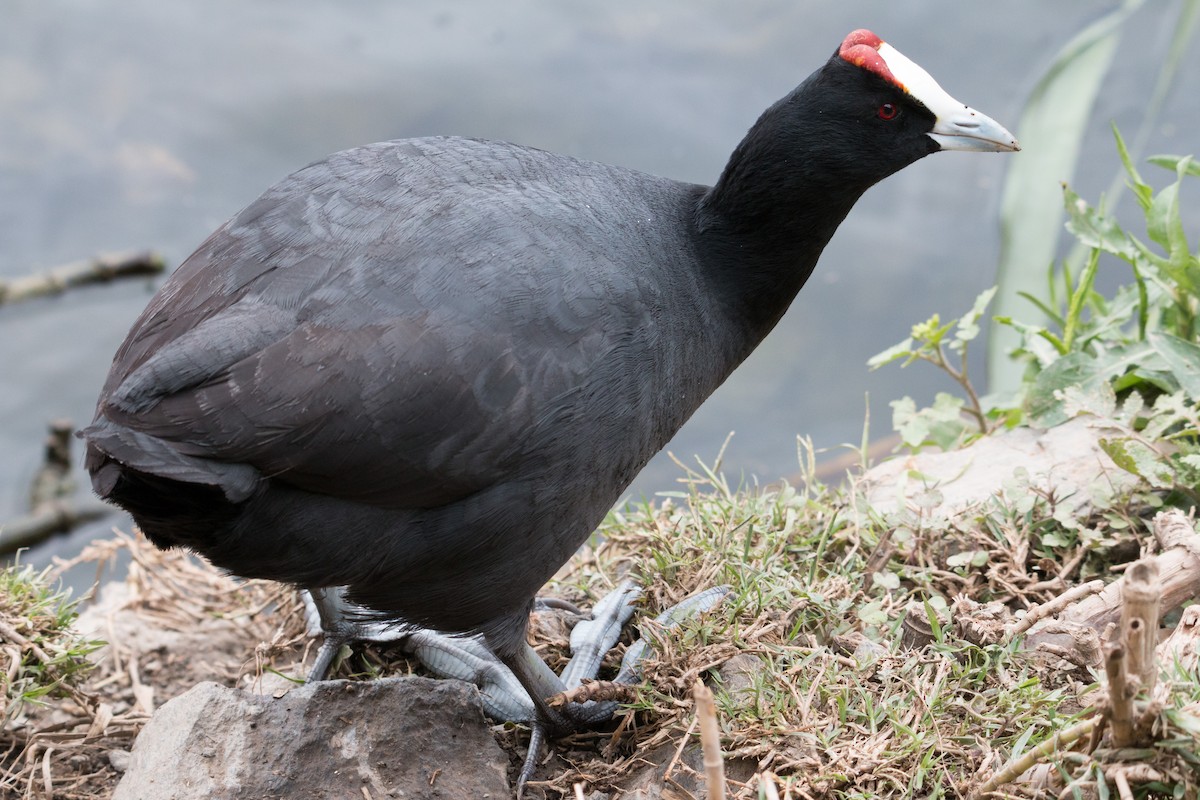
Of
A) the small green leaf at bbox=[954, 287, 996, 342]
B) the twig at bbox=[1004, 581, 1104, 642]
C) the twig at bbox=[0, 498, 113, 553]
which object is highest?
the small green leaf at bbox=[954, 287, 996, 342]

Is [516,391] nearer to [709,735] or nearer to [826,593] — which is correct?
[709,735]

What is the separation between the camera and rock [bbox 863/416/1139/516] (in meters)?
3.47

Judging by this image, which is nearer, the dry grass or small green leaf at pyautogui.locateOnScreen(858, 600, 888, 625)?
the dry grass

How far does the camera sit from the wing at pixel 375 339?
2.45 meters

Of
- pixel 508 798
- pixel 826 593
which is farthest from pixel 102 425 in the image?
pixel 826 593

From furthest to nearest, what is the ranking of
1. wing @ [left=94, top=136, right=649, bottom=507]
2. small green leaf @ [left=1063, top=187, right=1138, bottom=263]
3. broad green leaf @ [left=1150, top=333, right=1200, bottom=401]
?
small green leaf @ [left=1063, top=187, right=1138, bottom=263]
broad green leaf @ [left=1150, top=333, right=1200, bottom=401]
wing @ [left=94, top=136, right=649, bottom=507]

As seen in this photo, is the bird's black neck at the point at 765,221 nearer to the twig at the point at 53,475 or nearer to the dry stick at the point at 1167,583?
the dry stick at the point at 1167,583

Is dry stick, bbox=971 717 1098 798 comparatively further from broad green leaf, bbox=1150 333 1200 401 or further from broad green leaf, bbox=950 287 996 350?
broad green leaf, bbox=950 287 996 350

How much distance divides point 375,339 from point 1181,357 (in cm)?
235

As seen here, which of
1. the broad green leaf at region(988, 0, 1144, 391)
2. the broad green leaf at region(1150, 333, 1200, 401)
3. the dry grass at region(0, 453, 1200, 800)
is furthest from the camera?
the broad green leaf at region(988, 0, 1144, 391)

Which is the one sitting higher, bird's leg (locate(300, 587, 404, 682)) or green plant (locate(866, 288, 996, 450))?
green plant (locate(866, 288, 996, 450))

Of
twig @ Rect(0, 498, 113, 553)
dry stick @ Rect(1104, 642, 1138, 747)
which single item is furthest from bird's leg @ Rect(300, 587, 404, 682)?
twig @ Rect(0, 498, 113, 553)

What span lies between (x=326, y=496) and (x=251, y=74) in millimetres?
4147

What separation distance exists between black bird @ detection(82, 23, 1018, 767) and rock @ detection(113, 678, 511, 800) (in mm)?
211
